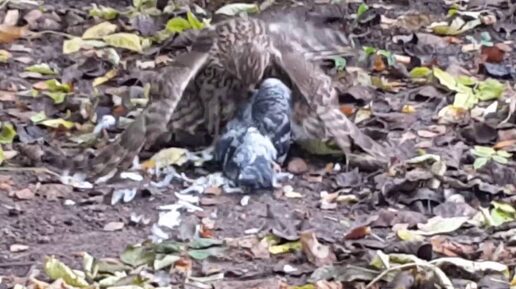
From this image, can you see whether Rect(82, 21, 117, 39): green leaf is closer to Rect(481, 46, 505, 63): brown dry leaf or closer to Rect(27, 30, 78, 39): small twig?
Rect(27, 30, 78, 39): small twig

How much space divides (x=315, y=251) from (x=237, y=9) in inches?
122

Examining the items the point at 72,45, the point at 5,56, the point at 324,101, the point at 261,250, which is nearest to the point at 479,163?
the point at 324,101

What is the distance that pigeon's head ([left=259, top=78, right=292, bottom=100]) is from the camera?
6.09 meters

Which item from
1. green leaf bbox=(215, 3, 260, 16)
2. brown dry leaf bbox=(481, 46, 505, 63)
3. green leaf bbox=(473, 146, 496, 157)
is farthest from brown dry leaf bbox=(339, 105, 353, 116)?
green leaf bbox=(215, 3, 260, 16)

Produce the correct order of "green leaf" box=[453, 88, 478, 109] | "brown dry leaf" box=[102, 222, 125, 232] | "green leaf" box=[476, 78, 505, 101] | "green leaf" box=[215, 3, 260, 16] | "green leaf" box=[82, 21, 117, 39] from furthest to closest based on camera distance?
"green leaf" box=[215, 3, 260, 16]
"green leaf" box=[82, 21, 117, 39]
"green leaf" box=[476, 78, 505, 101]
"green leaf" box=[453, 88, 478, 109]
"brown dry leaf" box=[102, 222, 125, 232]

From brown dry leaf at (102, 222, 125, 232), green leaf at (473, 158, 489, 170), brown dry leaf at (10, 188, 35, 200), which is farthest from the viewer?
green leaf at (473, 158, 489, 170)

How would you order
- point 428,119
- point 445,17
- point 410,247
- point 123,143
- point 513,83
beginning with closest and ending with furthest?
point 410,247, point 123,143, point 428,119, point 513,83, point 445,17

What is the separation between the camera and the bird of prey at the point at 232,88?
5.99m

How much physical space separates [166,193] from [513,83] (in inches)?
78.9

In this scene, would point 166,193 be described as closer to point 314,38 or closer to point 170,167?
point 170,167

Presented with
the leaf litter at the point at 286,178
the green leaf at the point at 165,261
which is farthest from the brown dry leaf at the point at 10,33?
the green leaf at the point at 165,261

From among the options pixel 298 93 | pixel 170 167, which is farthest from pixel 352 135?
pixel 170 167

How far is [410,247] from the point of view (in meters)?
4.98

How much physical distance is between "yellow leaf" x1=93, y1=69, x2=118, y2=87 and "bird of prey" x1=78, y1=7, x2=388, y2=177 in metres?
0.76
